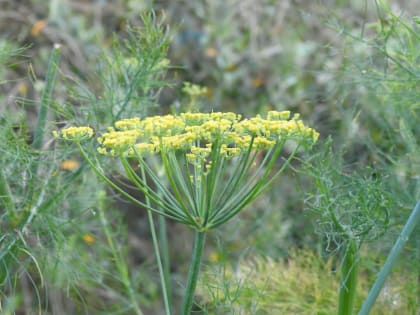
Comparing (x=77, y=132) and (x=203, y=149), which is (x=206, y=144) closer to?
(x=203, y=149)

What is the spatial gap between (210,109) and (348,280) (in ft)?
1.58

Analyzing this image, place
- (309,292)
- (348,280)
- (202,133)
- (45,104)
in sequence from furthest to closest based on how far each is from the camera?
(309,292) → (45,104) → (348,280) → (202,133)

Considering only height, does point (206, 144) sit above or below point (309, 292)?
above

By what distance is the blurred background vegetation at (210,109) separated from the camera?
1229 millimetres

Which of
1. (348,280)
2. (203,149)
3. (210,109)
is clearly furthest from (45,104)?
(348,280)

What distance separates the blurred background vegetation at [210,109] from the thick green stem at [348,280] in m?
0.05

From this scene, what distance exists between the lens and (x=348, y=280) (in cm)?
98

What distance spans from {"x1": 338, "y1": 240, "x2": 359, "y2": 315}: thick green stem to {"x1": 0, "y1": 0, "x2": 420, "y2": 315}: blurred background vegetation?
1.8 inches

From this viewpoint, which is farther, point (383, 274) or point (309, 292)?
point (309, 292)

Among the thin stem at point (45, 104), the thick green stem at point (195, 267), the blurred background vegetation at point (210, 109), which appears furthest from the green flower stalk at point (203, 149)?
the thin stem at point (45, 104)

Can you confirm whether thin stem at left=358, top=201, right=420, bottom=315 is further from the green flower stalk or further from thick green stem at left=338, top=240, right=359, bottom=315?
the green flower stalk

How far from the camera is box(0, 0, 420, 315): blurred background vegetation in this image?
48.4 inches

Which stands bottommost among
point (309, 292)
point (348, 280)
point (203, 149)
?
point (309, 292)

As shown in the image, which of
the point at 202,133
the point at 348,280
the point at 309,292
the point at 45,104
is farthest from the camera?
the point at 309,292
